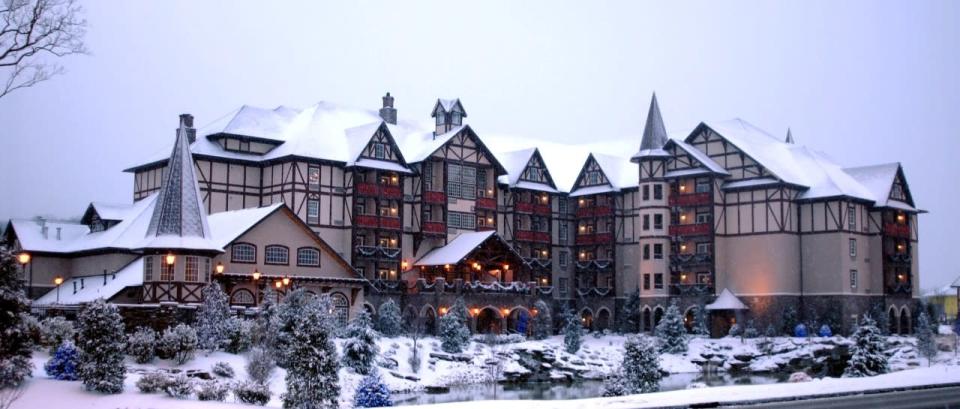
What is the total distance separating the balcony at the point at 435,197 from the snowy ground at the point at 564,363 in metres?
13.3

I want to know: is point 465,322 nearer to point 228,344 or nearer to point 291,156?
point 291,156

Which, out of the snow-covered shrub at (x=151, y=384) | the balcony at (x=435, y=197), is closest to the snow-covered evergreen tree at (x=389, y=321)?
the balcony at (x=435, y=197)

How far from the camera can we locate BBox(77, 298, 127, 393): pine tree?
3628cm

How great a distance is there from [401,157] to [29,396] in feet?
157

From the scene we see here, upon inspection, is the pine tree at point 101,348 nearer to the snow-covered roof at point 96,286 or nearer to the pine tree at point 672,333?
the snow-covered roof at point 96,286

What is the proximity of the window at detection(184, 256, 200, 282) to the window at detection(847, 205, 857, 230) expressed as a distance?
4976 cm

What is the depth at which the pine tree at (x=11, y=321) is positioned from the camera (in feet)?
102

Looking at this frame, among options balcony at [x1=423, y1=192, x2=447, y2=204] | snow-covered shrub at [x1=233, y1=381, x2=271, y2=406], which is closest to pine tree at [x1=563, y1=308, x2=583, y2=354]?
balcony at [x1=423, y1=192, x2=447, y2=204]

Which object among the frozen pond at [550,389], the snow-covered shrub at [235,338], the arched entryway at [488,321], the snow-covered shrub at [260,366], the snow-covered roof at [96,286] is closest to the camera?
the snow-covered shrub at [260,366]

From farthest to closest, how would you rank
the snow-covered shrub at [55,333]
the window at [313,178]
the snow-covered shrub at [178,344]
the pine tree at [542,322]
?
the pine tree at [542,322] → the window at [313,178] → the snow-covered shrub at [178,344] → the snow-covered shrub at [55,333]

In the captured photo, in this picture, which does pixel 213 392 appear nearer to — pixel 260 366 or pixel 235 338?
pixel 260 366

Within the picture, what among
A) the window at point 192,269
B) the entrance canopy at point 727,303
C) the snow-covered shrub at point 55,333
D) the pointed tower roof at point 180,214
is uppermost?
the pointed tower roof at point 180,214

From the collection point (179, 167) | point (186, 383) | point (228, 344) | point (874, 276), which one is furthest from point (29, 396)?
point (874, 276)

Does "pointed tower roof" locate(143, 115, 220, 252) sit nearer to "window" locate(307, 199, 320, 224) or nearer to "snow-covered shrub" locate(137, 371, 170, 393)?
"snow-covered shrub" locate(137, 371, 170, 393)
